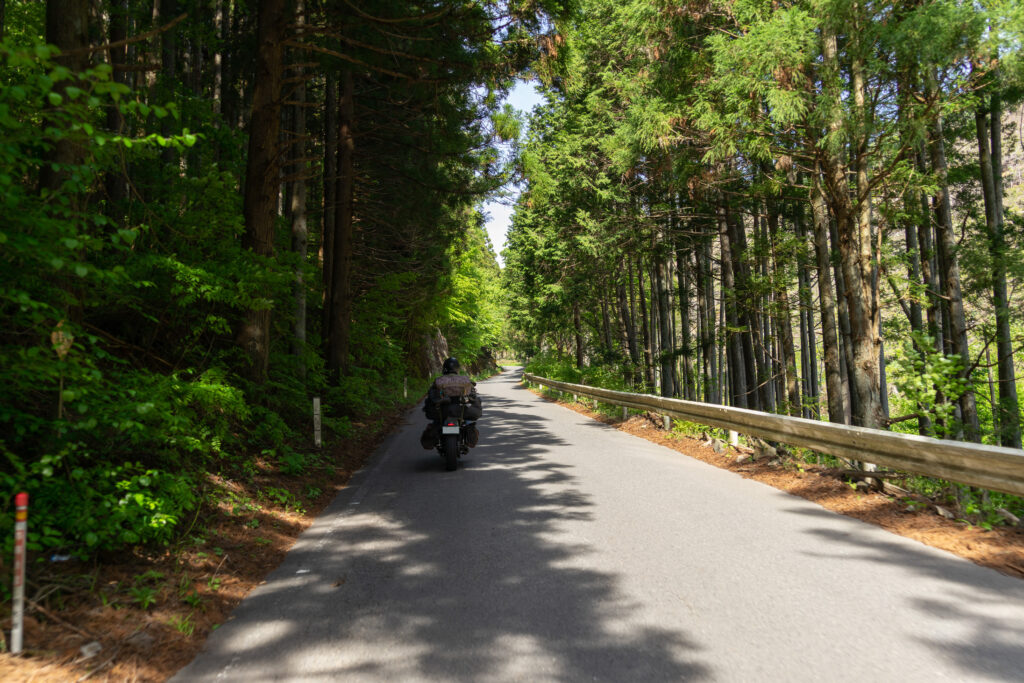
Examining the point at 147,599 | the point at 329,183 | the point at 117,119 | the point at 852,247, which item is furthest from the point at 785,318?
the point at 117,119

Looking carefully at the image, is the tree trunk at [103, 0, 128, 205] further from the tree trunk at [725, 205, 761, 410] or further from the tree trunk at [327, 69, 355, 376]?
the tree trunk at [725, 205, 761, 410]

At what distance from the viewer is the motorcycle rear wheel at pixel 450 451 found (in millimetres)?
8813

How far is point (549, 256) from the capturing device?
24734 mm

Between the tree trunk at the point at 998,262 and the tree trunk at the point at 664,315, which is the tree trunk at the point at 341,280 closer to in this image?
the tree trunk at the point at 664,315

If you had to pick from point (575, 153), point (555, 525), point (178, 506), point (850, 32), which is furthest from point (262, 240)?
point (575, 153)

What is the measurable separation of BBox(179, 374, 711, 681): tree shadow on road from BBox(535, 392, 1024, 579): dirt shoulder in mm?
2871

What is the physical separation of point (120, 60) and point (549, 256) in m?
15.8

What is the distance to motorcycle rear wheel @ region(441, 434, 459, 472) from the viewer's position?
8813 mm

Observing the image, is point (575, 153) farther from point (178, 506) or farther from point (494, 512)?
point (178, 506)

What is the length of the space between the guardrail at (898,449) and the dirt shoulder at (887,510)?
400mm

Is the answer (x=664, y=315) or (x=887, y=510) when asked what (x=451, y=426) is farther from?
(x=664, y=315)

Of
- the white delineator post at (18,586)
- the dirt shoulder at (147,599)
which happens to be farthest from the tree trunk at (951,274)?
the white delineator post at (18,586)

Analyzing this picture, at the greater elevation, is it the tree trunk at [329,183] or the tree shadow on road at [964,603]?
the tree trunk at [329,183]

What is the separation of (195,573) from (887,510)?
253 inches
